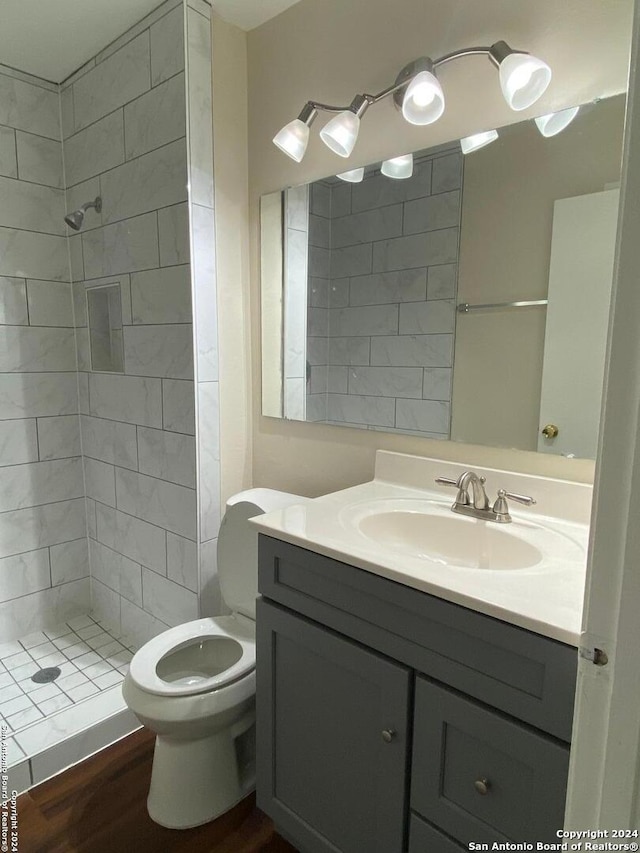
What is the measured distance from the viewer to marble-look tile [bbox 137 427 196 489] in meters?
1.81

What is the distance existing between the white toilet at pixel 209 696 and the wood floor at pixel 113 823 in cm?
3

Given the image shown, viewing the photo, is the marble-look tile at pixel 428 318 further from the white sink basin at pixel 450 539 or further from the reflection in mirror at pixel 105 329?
the reflection in mirror at pixel 105 329

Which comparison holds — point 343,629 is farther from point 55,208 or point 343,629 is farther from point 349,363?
point 55,208

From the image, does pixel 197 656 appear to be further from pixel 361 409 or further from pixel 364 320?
pixel 364 320

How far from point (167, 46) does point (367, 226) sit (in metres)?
0.90

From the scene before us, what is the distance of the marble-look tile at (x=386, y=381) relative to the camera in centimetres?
149

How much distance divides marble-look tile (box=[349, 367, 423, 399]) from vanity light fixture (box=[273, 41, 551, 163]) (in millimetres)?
633

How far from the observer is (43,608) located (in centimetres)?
232

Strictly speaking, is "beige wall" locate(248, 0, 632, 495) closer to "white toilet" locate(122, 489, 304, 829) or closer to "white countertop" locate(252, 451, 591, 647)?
"white countertop" locate(252, 451, 591, 647)

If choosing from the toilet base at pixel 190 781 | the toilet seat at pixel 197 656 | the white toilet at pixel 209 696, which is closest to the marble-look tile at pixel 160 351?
the white toilet at pixel 209 696

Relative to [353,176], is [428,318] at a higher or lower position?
lower

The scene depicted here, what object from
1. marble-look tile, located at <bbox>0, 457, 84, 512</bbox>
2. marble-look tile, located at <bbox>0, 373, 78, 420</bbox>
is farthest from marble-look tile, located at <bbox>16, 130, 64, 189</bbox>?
marble-look tile, located at <bbox>0, 457, 84, 512</bbox>

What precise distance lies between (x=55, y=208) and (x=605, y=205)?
7.01ft

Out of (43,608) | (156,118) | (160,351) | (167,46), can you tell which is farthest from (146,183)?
(43,608)
